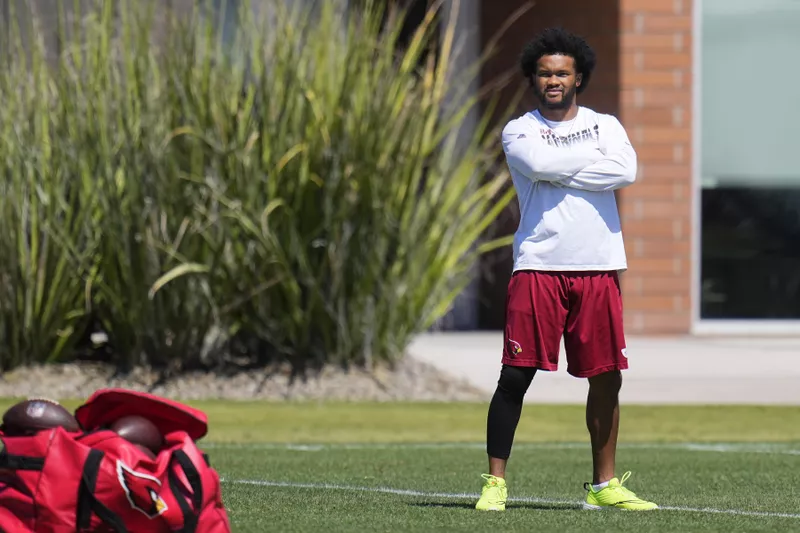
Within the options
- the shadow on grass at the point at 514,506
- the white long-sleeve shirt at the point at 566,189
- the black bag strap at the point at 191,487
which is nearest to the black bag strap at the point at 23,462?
the black bag strap at the point at 191,487

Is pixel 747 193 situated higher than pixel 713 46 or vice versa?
pixel 713 46

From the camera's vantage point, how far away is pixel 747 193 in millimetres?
16281

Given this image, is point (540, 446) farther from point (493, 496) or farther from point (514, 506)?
point (493, 496)

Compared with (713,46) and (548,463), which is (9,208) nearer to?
(548,463)

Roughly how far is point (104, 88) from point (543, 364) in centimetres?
581

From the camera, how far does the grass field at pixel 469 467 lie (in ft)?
19.8

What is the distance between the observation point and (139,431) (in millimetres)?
5230

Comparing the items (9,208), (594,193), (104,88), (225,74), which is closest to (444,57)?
(225,74)

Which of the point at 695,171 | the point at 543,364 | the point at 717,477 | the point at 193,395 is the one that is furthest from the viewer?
the point at 695,171

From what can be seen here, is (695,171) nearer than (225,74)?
No

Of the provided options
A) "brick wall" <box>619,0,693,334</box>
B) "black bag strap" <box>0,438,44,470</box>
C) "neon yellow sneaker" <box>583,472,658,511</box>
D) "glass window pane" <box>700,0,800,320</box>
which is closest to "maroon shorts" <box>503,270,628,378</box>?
"neon yellow sneaker" <box>583,472,658,511</box>

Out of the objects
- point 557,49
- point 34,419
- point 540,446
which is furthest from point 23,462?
point 540,446

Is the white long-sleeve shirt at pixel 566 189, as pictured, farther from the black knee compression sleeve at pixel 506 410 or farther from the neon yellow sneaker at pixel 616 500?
the neon yellow sneaker at pixel 616 500

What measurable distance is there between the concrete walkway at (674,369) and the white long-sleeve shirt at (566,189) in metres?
4.82
